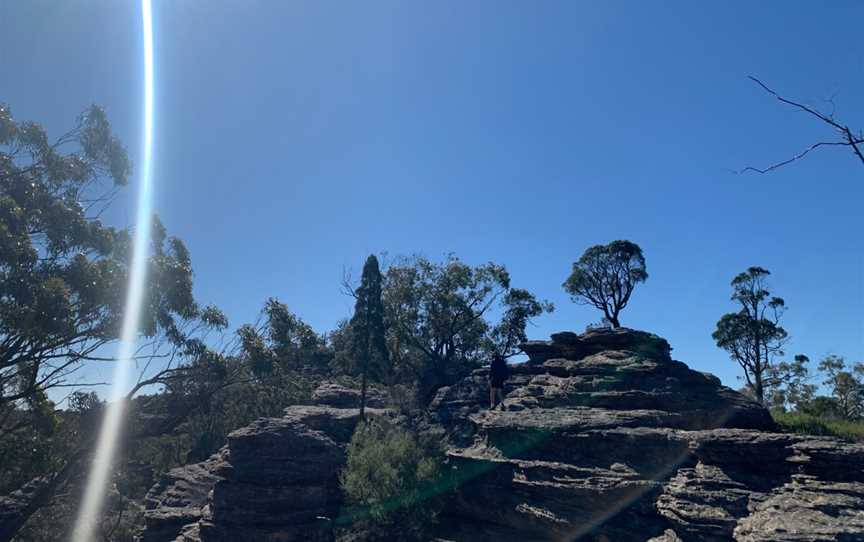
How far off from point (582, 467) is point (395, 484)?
6850 mm

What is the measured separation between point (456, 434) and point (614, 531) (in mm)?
8532

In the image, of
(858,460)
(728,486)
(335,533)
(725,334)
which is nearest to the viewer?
(858,460)

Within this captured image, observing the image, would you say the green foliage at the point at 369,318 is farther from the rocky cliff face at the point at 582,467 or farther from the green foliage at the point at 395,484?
the green foliage at the point at 395,484

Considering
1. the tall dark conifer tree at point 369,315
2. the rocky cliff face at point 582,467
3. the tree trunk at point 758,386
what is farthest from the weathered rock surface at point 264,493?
the tree trunk at point 758,386

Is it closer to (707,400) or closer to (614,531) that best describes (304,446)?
(614,531)

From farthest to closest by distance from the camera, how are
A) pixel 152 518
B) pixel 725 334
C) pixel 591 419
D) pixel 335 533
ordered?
pixel 725 334, pixel 152 518, pixel 335 533, pixel 591 419

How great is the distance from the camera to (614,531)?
15.8 m

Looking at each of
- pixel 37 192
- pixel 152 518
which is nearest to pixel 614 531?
pixel 152 518

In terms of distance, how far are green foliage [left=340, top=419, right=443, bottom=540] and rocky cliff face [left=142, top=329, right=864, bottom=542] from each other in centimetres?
80

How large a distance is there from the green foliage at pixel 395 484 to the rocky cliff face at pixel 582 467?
80 cm

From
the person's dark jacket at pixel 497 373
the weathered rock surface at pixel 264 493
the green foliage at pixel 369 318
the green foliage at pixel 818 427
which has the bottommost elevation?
the weathered rock surface at pixel 264 493

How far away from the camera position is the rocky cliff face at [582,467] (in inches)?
571

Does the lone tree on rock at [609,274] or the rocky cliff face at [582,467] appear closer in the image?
the rocky cliff face at [582,467]

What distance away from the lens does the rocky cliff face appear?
47.6 ft
